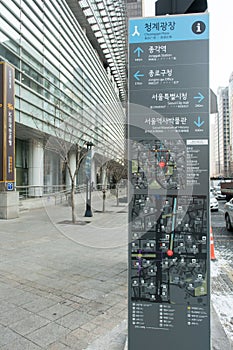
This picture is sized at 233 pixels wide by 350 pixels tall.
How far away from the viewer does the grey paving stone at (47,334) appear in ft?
9.23

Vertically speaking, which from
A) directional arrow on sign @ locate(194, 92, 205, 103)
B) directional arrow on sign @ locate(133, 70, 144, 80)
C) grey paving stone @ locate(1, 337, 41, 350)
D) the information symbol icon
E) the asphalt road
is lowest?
the asphalt road

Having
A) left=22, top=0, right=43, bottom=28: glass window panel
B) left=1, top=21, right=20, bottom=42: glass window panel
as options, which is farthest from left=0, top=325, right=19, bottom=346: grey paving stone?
left=22, top=0, right=43, bottom=28: glass window panel

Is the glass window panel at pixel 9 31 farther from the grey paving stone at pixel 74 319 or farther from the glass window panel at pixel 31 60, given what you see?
the grey paving stone at pixel 74 319

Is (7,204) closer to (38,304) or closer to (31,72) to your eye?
(38,304)

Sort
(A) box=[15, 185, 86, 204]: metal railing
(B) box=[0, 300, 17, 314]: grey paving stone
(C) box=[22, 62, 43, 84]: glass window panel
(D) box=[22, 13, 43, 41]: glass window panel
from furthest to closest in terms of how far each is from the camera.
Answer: (A) box=[15, 185, 86, 204]: metal railing, (C) box=[22, 62, 43, 84]: glass window panel, (D) box=[22, 13, 43, 41]: glass window panel, (B) box=[0, 300, 17, 314]: grey paving stone

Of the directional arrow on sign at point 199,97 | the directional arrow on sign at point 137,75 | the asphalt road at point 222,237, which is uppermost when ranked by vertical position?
the directional arrow on sign at point 137,75

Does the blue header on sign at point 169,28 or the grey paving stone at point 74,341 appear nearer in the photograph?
the blue header on sign at point 169,28

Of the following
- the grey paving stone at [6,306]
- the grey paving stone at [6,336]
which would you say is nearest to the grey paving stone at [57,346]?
the grey paving stone at [6,336]

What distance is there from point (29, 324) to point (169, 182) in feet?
7.89

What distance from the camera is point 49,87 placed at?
21.0 meters

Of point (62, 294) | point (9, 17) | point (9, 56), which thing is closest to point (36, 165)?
point (9, 56)

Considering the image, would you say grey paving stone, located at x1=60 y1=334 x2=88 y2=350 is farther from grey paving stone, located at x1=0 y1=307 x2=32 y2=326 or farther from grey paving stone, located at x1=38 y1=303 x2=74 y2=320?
grey paving stone, located at x1=0 y1=307 x2=32 y2=326

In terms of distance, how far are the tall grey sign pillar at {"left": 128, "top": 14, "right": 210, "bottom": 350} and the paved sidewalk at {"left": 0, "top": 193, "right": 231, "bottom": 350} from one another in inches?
32.0

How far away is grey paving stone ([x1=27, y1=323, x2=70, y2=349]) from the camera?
9.23 ft
